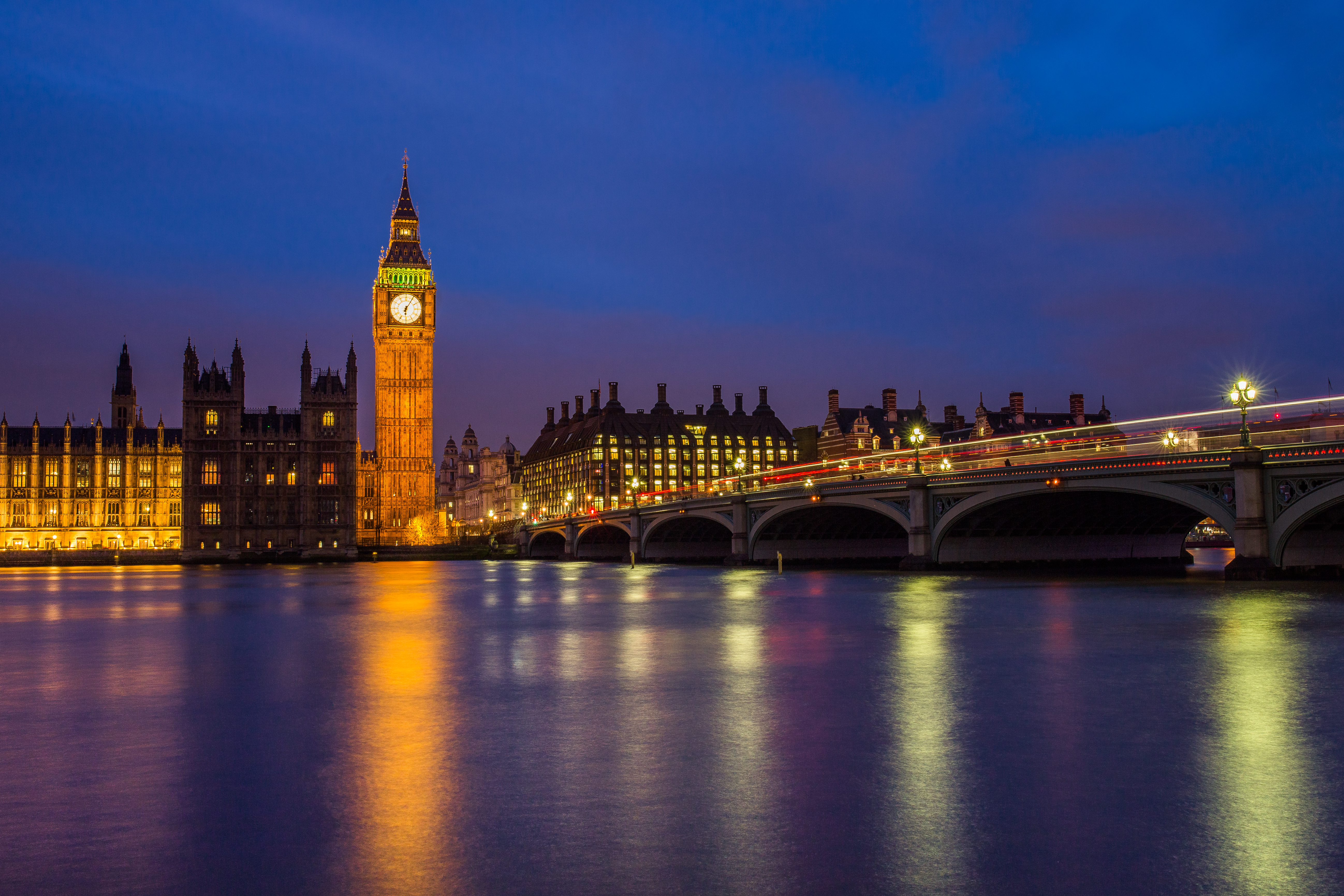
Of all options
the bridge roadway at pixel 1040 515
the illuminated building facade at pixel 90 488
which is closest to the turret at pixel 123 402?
the illuminated building facade at pixel 90 488

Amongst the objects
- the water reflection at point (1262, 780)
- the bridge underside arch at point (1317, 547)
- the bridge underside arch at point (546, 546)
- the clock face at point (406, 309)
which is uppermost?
the clock face at point (406, 309)

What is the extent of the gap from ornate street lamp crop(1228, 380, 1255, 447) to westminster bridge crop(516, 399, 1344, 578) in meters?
0.66

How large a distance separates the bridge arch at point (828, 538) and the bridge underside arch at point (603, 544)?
3757 centimetres

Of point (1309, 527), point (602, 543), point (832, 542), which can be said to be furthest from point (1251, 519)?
point (602, 543)

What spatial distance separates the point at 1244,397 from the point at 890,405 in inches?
4393

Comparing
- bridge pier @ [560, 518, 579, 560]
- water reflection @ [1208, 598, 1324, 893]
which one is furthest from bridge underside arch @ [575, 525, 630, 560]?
water reflection @ [1208, 598, 1324, 893]

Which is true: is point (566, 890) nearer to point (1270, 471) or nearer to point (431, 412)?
point (1270, 471)

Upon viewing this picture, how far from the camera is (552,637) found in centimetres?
3136

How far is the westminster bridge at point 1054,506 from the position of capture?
4509 cm

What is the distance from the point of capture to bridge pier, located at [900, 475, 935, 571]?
6525 cm

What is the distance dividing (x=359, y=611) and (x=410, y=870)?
3477 centimetres

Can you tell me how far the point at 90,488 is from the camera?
158 meters

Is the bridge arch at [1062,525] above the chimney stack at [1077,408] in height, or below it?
below

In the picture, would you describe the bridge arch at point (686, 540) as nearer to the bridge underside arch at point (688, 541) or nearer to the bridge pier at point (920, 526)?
the bridge underside arch at point (688, 541)
